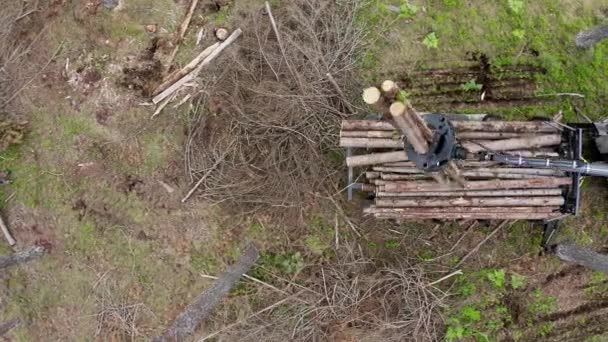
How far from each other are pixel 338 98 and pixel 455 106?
5.53 ft

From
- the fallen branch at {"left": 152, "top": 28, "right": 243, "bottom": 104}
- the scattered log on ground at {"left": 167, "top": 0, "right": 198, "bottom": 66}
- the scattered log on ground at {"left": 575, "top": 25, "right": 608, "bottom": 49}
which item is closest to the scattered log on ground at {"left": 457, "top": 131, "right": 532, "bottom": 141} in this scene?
the scattered log on ground at {"left": 575, "top": 25, "right": 608, "bottom": 49}

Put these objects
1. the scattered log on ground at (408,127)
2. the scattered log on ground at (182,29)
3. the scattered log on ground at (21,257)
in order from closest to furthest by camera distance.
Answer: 1. the scattered log on ground at (408,127)
2. the scattered log on ground at (182,29)
3. the scattered log on ground at (21,257)

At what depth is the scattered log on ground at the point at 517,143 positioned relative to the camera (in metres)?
6.20

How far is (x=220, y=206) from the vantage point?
7453mm

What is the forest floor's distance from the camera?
7.27 metres

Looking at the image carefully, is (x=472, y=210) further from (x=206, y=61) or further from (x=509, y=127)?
(x=206, y=61)

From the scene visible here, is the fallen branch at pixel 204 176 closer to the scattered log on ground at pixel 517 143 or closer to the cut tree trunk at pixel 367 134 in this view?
the cut tree trunk at pixel 367 134

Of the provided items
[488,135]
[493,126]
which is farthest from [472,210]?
[493,126]

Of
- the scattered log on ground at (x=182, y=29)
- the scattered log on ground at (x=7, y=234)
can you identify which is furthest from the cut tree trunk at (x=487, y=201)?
the scattered log on ground at (x=7, y=234)

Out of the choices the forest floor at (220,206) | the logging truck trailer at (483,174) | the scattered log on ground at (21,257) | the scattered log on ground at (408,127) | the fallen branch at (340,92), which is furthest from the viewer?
the scattered log on ground at (21,257)

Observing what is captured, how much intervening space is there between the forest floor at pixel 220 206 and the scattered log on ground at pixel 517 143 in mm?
1096

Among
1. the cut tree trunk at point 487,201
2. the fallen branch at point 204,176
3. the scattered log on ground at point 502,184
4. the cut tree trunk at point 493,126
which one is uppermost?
the cut tree trunk at point 493,126

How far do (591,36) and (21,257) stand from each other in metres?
8.94

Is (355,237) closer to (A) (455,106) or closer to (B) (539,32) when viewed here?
(A) (455,106)
